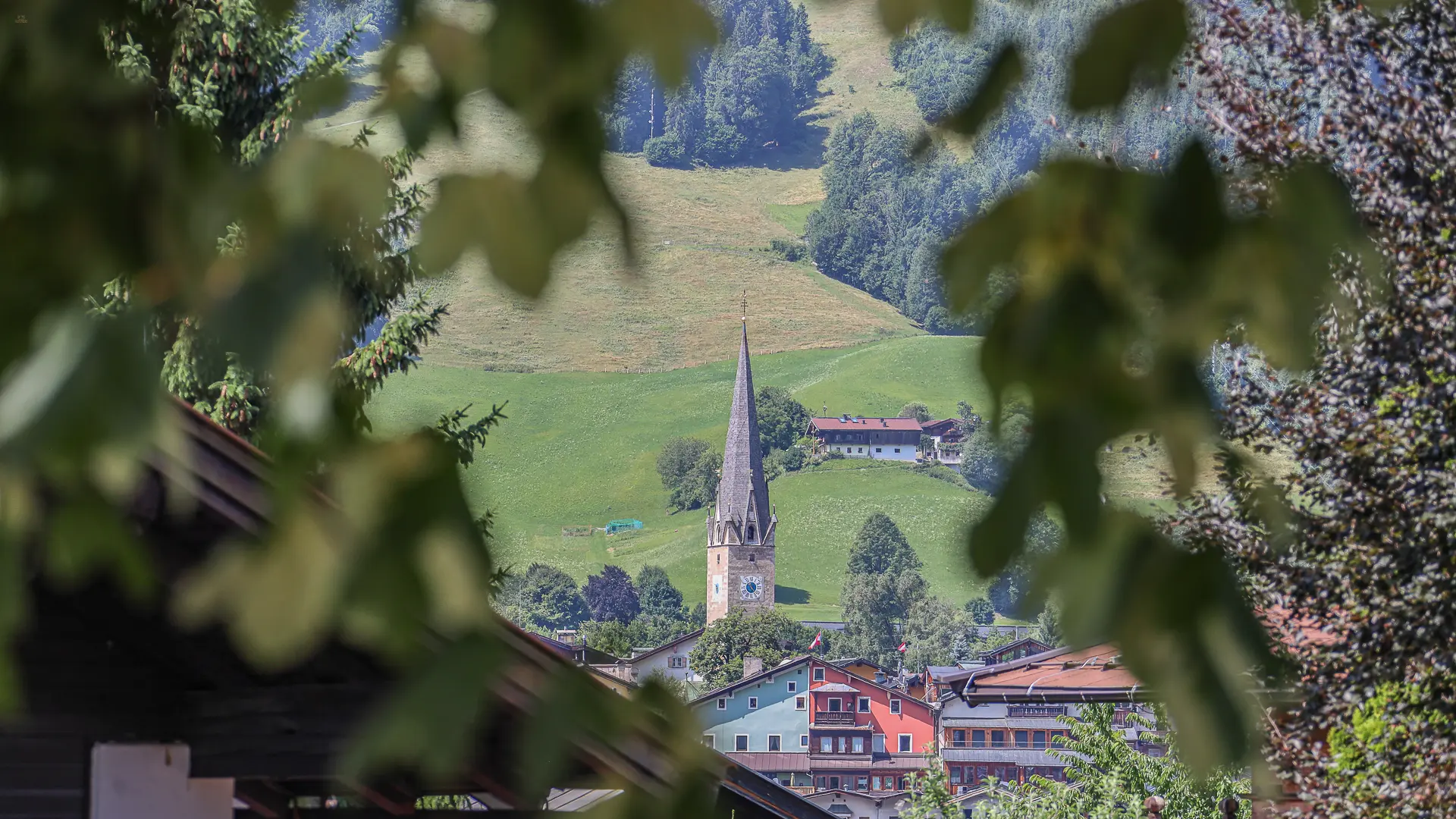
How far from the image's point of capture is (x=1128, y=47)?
103 centimetres

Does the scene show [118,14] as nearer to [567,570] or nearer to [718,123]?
[567,570]

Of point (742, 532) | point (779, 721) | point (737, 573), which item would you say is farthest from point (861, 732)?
point (742, 532)

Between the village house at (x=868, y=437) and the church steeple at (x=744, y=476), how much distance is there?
16.8m

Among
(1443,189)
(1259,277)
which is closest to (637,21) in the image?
(1259,277)

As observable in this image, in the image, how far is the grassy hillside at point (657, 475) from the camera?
126 m

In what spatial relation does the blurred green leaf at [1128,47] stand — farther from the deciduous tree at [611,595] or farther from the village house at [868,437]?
the village house at [868,437]

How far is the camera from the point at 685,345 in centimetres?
14612

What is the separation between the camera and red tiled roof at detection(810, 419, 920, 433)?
131125mm

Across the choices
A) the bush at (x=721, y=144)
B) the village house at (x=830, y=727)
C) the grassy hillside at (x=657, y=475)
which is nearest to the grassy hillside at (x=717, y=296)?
the bush at (x=721, y=144)

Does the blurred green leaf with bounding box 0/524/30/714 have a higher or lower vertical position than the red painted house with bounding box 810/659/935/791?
lower

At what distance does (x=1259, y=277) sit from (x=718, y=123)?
178 m

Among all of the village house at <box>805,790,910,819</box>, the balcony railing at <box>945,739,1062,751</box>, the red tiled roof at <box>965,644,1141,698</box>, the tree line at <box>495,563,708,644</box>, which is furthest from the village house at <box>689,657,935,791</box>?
the red tiled roof at <box>965,644,1141,698</box>

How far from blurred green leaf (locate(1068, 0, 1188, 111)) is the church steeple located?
343ft

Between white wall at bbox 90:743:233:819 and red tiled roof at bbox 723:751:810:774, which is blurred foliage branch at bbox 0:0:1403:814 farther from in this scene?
red tiled roof at bbox 723:751:810:774
